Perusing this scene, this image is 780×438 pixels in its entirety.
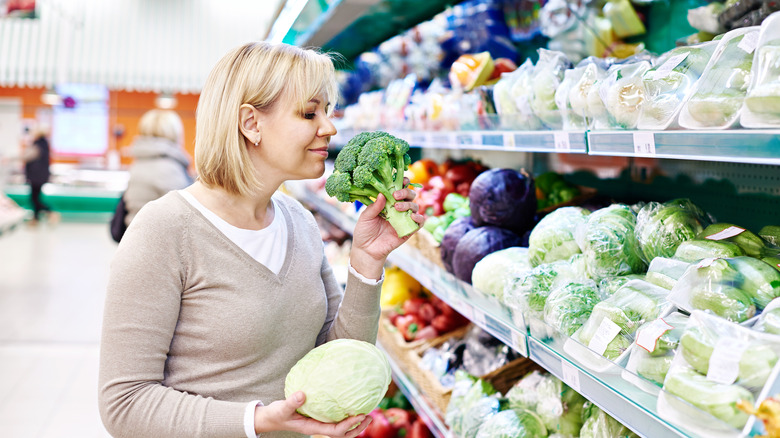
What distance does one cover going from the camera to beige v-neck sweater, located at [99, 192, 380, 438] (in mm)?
1291

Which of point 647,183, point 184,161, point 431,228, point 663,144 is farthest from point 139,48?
point 663,144

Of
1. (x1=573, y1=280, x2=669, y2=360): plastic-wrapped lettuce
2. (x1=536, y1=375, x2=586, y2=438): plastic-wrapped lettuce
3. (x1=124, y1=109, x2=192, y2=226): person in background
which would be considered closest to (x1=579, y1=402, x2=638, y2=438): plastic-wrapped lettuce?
(x1=536, y1=375, x2=586, y2=438): plastic-wrapped lettuce

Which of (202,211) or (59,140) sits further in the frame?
(59,140)

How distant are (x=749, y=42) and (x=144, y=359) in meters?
1.32

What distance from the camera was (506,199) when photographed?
216 centimetres

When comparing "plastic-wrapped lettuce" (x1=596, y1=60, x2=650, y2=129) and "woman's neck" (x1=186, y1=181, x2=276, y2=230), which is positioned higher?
"plastic-wrapped lettuce" (x1=596, y1=60, x2=650, y2=129)

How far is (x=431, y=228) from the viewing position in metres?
2.63

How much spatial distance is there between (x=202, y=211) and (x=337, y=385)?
496 mm

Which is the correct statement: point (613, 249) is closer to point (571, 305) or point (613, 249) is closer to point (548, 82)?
point (571, 305)

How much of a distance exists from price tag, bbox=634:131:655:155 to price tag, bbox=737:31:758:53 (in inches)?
8.4

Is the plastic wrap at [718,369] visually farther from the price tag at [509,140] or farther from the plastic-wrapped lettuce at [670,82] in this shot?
the price tag at [509,140]

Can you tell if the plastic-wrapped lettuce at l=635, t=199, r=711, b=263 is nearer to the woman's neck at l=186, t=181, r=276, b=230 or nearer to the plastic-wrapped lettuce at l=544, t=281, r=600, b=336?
the plastic-wrapped lettuce at l=544, t=281, r=600, b=336

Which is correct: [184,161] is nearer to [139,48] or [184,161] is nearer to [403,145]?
[403,145]

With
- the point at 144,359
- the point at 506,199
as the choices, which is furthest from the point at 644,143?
the point at 144,359
